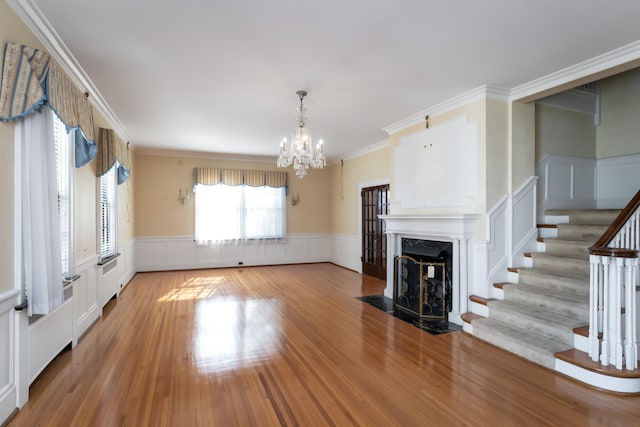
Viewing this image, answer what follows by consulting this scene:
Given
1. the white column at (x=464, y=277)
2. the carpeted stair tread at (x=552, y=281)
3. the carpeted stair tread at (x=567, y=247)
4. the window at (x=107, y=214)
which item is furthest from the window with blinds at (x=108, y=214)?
the carpeted stair tread at (x=567, y=247)

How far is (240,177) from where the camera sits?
8.09 metres

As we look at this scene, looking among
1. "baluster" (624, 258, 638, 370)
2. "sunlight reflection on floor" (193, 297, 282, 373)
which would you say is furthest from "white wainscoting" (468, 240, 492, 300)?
"sunlight reflection on floor" (193, 297, 282, 373)

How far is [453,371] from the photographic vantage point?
2832 mm

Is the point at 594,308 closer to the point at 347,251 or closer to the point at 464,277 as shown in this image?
the point at 464,277

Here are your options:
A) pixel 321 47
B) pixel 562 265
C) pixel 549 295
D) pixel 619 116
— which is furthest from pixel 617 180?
pixel 321 47

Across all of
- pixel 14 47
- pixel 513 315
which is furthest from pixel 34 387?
pixel 513 315

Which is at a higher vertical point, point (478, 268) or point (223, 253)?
point (478, 268)

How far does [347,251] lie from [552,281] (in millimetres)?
4914

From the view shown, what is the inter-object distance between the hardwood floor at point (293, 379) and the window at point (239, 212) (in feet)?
11.7

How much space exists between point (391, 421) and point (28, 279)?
274 cm

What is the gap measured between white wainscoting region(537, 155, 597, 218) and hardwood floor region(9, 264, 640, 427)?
7.63 ft

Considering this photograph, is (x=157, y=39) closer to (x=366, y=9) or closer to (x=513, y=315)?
(x=366, y=9)

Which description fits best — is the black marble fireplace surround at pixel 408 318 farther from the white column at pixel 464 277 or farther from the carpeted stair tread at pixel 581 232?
the carpeted stair tread at pixel 581 232

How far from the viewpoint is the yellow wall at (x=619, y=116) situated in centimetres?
436
